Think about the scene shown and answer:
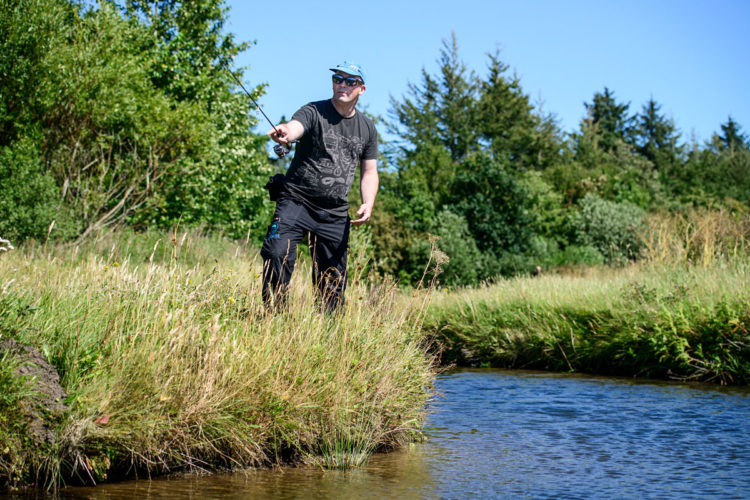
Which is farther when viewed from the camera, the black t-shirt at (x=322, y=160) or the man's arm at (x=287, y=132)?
the black t-shirt at (x=322, y=160)

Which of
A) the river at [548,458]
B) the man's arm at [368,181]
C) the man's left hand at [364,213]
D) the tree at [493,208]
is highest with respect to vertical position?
the tree at [493,208]

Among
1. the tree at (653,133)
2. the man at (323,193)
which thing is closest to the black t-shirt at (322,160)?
the man at (323,193)

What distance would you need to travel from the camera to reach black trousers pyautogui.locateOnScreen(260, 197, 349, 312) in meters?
5.34

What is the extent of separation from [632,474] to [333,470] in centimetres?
170

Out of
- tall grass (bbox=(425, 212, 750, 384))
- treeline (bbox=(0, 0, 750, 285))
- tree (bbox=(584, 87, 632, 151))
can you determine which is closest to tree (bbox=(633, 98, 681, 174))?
tree (bbox=(584, 87, 632, 151))

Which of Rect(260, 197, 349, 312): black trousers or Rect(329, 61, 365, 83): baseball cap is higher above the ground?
Rect(329, 61, 365, 83): baseball cap

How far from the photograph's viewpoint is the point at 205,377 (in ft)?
13.3

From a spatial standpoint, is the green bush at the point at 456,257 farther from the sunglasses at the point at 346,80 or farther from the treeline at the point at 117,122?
the sunglasses at the point at 346,80

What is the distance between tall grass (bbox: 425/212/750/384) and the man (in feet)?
15.2

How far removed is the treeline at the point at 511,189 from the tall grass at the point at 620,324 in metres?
1.65

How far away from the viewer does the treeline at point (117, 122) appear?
570 inches

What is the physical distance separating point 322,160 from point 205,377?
→ 2.14 m

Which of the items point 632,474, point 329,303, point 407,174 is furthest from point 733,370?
point 407,174

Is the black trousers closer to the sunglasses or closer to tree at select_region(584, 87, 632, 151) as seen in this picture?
the sunglasses
